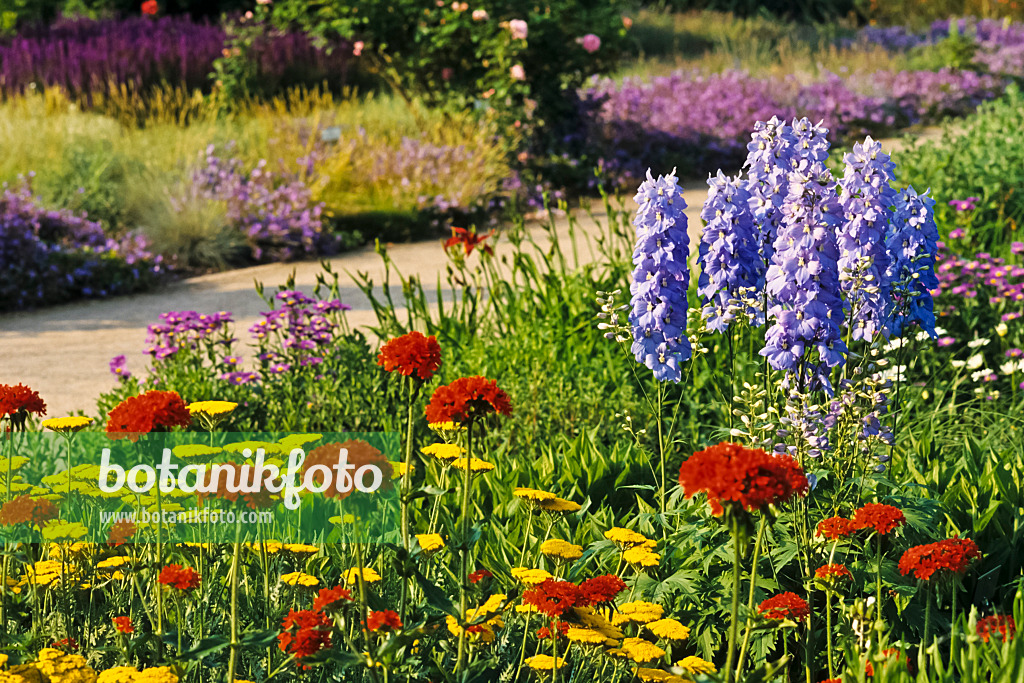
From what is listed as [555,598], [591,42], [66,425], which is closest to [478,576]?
[555,598]

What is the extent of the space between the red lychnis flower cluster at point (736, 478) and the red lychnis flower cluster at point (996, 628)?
Result: 70cm

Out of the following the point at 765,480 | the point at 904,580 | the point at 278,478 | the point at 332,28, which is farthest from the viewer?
the point at 332,28

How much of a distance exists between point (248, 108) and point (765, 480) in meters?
12.1

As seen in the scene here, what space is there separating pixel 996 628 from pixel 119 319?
5.48 meters

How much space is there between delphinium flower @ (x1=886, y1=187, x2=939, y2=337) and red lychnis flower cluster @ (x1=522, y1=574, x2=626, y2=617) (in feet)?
4.29

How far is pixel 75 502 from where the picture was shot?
2.74 metres

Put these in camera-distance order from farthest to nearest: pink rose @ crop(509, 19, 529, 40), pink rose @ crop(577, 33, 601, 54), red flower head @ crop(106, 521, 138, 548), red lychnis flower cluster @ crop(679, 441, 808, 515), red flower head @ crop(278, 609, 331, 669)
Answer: pink rose @ crop(577, 33, 601, 54)
pink rose @ crop(509, 19, 529, 40)
red flower head @ crop(106, 521, 138, 548)
red flower head @ crop(278, 609, 331, 669)
red lychnis flower cluster @ crop(679, 441, 808, 515)

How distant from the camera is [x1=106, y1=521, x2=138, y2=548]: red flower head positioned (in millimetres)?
2238

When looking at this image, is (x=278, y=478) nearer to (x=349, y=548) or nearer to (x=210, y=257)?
(x=349, y=548)

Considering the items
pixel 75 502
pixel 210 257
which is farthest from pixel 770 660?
pixel 210 257

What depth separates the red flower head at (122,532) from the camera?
2.24 meters

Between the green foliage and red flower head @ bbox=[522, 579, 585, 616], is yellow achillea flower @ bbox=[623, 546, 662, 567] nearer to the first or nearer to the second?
red flower head @ bbox=[522, 579, 585, 616]

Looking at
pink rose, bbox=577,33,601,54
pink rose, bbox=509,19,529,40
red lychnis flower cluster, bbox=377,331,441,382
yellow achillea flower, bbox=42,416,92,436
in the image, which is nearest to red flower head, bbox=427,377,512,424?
red lychnis flower cluster, bbox=377,331,441,382

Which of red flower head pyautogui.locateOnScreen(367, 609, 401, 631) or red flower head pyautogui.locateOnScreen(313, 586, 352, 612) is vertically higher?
red flower head pyautogui.locateOnScreen(313, 586, 352, 612)
